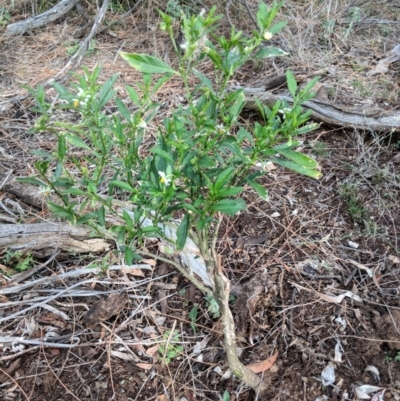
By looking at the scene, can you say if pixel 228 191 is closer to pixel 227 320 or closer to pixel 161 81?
pixel 161 81

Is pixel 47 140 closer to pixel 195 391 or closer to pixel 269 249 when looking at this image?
pixel 269 249

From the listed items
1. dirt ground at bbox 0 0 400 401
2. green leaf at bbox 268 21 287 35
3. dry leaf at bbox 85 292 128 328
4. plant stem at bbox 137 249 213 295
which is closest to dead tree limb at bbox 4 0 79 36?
dirt ground at bbox 0 0 400 401

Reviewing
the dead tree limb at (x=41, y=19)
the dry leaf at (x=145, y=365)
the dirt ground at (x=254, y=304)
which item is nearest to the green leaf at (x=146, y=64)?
the dirt ground at (x=254, y=304)

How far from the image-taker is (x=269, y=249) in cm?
221

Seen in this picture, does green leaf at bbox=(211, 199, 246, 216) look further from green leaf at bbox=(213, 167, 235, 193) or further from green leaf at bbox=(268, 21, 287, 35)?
green leaf at bbox=(268, 21, 287, 35)

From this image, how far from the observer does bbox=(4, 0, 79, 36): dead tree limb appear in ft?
12.4

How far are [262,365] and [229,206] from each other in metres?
0.91

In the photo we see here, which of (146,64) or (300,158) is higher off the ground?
(146,64)

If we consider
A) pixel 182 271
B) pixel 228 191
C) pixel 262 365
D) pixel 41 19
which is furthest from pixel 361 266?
pixel 41 19

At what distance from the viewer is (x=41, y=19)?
3869 mm

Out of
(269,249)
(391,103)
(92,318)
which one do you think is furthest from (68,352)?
(391,103)

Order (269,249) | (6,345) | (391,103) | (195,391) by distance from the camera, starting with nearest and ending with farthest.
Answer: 1. (195,391)
2. (6,345)
3. (269,249)
4. (391,103)

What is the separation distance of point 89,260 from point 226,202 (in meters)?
1.21

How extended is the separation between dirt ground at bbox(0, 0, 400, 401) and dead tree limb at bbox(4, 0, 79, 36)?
140cm
